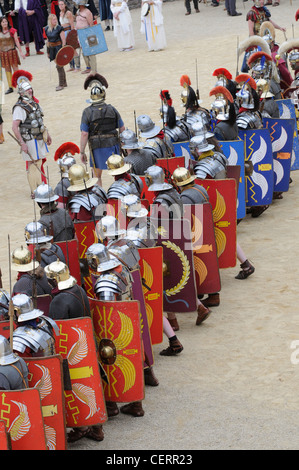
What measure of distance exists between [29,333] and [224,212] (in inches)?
121

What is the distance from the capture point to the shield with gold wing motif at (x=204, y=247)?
7863mm

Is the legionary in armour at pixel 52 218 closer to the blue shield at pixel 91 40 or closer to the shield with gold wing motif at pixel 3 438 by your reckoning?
the shield with gold wing motif at pixel 3 438

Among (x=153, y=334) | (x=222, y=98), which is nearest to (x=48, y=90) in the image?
(x=222, y=98)

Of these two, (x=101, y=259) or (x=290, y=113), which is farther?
(x=290, y=113)

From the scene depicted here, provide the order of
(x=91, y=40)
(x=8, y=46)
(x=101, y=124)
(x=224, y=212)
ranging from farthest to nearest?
(x=8, y=46)
(x=91, y=40)
(x=101, y=124)
(x=224, y=212)

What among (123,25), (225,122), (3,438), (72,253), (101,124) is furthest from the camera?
(123,25)

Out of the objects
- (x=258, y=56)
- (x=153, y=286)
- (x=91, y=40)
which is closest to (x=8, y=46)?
(x=91, y=40)

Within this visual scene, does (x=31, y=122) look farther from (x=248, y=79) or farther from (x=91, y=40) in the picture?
(x=91, y=40)

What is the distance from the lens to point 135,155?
30.5ft

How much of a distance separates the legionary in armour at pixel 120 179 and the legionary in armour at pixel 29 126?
299cm

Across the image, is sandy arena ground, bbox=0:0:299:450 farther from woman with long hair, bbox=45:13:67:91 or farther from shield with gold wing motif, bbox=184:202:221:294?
woman with long hair, bbox=45:13:67:91

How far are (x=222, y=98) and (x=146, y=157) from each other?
1.24 metres
